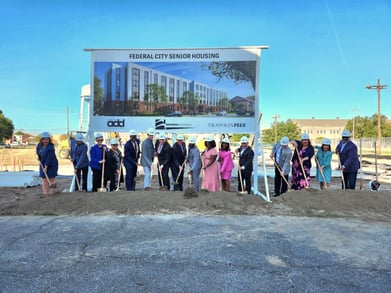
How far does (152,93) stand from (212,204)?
4207 mm

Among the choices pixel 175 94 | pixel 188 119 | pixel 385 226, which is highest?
pixel 175 94

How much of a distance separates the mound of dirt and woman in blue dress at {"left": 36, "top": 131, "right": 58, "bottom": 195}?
62cm

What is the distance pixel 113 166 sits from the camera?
818cm

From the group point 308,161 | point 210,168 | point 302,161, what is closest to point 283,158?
point 302,161

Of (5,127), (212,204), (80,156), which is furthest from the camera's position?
(5,127)

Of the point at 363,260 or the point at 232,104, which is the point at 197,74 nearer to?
the point at 232,104

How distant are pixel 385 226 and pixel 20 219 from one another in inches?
261

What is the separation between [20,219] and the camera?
593 cm

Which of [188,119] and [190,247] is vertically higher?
[188,119]

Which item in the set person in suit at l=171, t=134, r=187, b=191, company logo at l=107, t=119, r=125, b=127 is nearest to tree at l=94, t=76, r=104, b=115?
company logo at l=107, t=119, r=125, b=127

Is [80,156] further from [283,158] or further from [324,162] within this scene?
[324,162]

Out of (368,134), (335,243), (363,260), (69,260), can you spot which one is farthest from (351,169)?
(368,134)

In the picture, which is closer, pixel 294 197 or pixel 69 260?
pixel 69 260

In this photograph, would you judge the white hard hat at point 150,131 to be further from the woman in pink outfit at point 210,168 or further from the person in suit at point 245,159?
the person in suit at point 245,159
